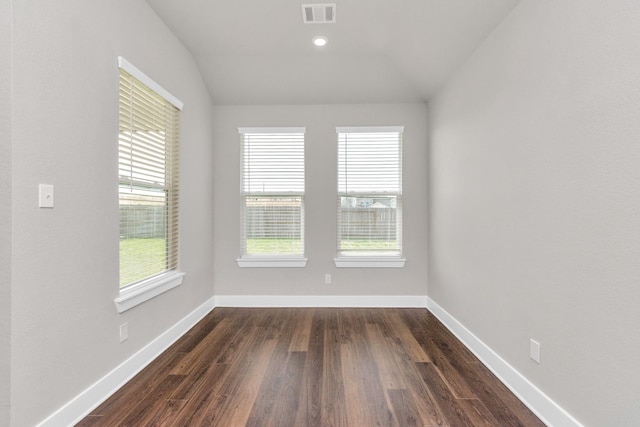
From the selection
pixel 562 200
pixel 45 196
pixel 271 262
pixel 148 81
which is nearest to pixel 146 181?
pixel 148 81

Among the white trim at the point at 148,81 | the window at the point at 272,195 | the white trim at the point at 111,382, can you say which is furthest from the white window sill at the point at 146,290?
the white trim at the point at 148,81

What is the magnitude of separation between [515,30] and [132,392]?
3591 millimetres

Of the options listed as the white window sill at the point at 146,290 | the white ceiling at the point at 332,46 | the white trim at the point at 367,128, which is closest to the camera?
the white window sill at the point at 146,290

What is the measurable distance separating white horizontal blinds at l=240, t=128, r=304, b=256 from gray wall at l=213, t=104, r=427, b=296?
0.11 meters

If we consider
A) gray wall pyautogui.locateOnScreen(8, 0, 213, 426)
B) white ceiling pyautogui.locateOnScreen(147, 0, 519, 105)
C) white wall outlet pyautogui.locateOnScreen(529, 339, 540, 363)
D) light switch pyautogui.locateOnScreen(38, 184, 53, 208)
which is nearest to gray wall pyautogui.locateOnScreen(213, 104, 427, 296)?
white ceiling pyautogui.locateOnScreen(147, 0, 519, 105)

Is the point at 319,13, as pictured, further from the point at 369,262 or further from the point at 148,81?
the point at 369,262

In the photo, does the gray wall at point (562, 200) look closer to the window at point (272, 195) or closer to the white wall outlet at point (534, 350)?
the white wall outlet at point (534, 350)

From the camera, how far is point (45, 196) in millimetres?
1649

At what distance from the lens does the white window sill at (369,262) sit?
4.07 meters

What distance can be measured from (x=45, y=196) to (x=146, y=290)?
108cm

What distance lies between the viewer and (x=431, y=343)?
2.96 meters

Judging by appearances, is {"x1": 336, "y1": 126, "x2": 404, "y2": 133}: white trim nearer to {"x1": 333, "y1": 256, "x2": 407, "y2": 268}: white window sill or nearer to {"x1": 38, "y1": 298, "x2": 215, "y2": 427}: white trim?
{"x1": 333, "y1": 256, "x2": 407, "y2": 268}: white window sill

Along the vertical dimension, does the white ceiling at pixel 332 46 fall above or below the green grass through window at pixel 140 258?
above

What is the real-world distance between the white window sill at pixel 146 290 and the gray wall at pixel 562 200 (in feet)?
8.88
